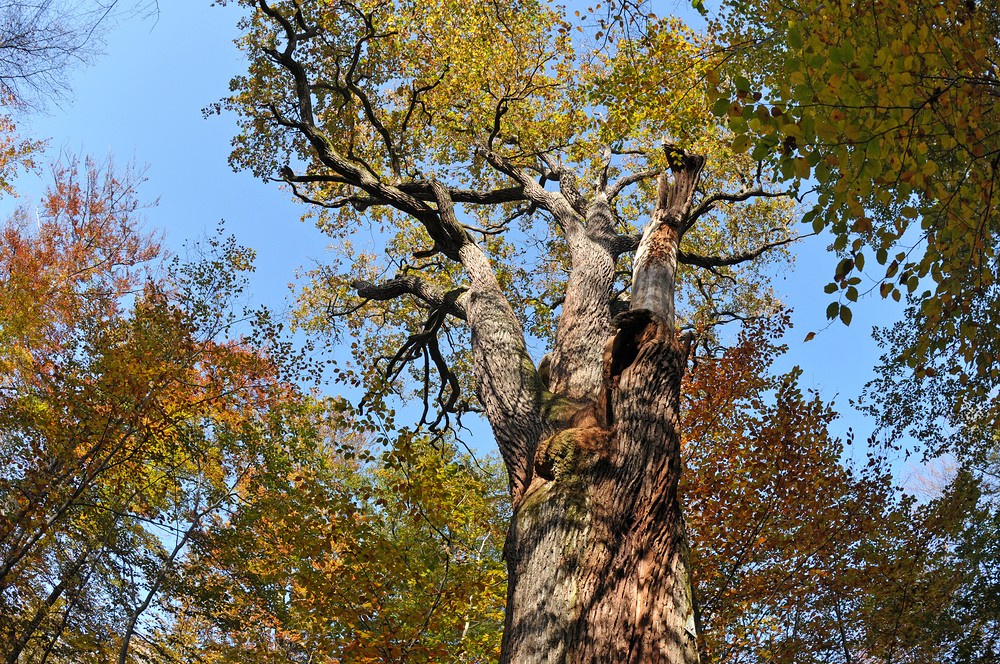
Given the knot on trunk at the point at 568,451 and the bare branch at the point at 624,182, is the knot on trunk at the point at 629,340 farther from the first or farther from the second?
the bare branch at the point at 624,182

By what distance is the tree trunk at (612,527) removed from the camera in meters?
3.52

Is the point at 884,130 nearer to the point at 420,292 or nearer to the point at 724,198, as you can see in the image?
the point at 420,292

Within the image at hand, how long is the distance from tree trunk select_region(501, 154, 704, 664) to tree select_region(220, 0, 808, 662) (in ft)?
0.04

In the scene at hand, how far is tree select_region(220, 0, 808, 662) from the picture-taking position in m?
3.80

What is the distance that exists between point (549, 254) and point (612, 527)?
9133 mm

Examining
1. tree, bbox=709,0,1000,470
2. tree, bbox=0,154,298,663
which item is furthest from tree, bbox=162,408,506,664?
tree, bbox=709,0,1000,470

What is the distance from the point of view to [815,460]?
11.1m

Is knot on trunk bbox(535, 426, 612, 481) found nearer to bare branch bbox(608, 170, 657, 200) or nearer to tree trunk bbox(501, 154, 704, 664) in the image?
tree trunk bbox(501, 154, 704, 664)

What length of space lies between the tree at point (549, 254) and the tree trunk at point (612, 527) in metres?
0.01

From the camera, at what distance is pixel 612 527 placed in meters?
3.91

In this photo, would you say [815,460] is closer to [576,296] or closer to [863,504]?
[863,504]

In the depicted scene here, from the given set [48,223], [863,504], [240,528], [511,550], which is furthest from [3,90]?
[48,223]

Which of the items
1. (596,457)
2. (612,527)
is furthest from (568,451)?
(612,527)

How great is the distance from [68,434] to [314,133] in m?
6.64
